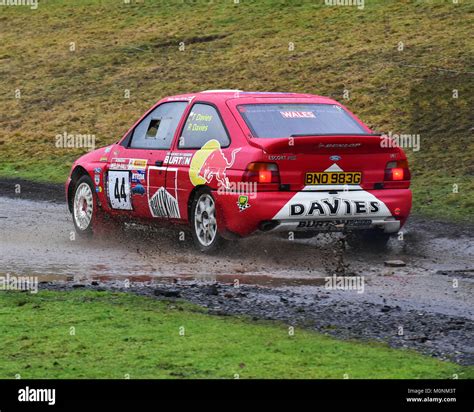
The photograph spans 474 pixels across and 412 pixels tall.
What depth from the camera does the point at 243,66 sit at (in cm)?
2947

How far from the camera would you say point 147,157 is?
1409 cm

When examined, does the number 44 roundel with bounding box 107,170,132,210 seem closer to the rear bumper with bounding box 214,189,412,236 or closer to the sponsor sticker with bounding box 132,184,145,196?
the sponsor sticker with bounding box 132,184,145,196

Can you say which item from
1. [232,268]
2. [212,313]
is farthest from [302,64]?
[212,313]

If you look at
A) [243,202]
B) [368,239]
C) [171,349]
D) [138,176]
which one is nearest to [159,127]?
[138,176]

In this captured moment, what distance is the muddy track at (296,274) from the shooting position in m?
9.32

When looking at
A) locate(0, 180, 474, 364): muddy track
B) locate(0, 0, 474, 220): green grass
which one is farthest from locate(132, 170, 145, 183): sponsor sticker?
locate(0, 0, 474, 220): green grass

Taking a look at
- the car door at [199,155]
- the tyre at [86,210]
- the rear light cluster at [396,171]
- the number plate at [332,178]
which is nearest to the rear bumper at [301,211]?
the number plate at [332,178]

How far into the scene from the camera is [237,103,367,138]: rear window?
1306cm

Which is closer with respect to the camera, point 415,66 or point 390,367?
point 390,367

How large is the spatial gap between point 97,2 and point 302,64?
1376 cm

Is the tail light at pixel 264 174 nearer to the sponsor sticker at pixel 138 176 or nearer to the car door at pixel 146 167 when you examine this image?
the car door at pixel 146 167

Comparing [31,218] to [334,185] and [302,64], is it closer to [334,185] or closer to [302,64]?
[334,185]

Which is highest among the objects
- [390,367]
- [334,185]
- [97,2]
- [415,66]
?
[97,2]

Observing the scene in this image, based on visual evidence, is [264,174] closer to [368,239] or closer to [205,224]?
[205,224]
